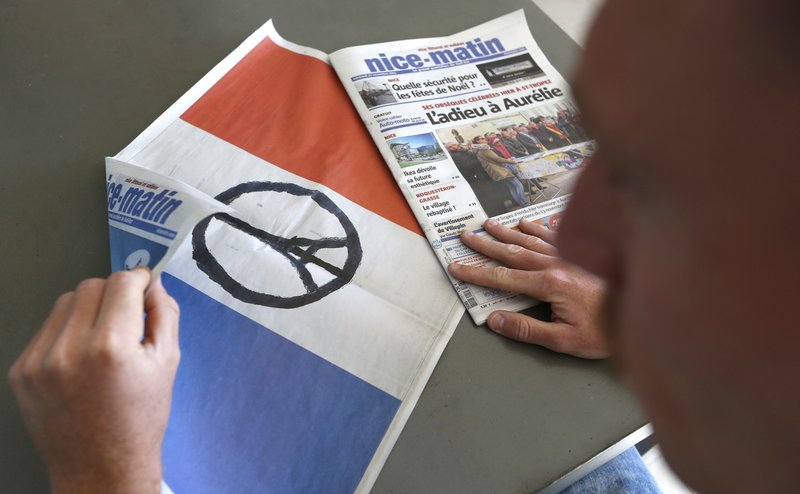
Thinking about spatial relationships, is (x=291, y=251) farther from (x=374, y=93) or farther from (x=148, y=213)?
(x=374, y=93)

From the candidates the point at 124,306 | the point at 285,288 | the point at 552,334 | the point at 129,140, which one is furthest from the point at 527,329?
the point at 129,140

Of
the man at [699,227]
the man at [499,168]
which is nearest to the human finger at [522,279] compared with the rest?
the man at [499,168]

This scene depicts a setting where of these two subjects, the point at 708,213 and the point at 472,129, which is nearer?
the point at 708,213

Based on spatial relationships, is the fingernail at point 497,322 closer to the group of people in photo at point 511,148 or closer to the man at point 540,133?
the group of people in photo at point 511,148

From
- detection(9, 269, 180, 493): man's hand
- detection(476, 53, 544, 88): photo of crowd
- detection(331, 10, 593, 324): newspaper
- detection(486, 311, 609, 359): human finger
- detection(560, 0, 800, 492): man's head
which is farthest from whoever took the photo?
detection(476, 53, 544, 88): photo of crowd

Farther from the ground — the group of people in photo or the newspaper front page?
the group of people in photo

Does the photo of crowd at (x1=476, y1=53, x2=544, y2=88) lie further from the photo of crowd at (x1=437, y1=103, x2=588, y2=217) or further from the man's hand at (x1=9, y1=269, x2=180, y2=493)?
the man's hand at (x1=9, y1=269, x2=180, y2=493)

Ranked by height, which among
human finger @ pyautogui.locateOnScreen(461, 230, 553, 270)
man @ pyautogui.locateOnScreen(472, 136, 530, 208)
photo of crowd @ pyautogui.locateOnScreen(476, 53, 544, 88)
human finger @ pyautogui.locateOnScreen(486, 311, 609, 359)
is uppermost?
photo of crowd @ pyautogui.locateOnScreen(476, 53, 544, 88)

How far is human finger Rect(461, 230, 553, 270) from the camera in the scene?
21.3 inches

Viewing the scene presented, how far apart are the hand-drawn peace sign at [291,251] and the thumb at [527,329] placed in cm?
15

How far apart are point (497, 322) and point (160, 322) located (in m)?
0.29

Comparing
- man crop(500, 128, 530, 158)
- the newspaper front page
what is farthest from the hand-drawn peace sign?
man crop(500, 128, 530, 158)

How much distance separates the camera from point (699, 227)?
7.5 inches

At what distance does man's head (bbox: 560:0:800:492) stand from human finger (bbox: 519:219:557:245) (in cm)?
34
